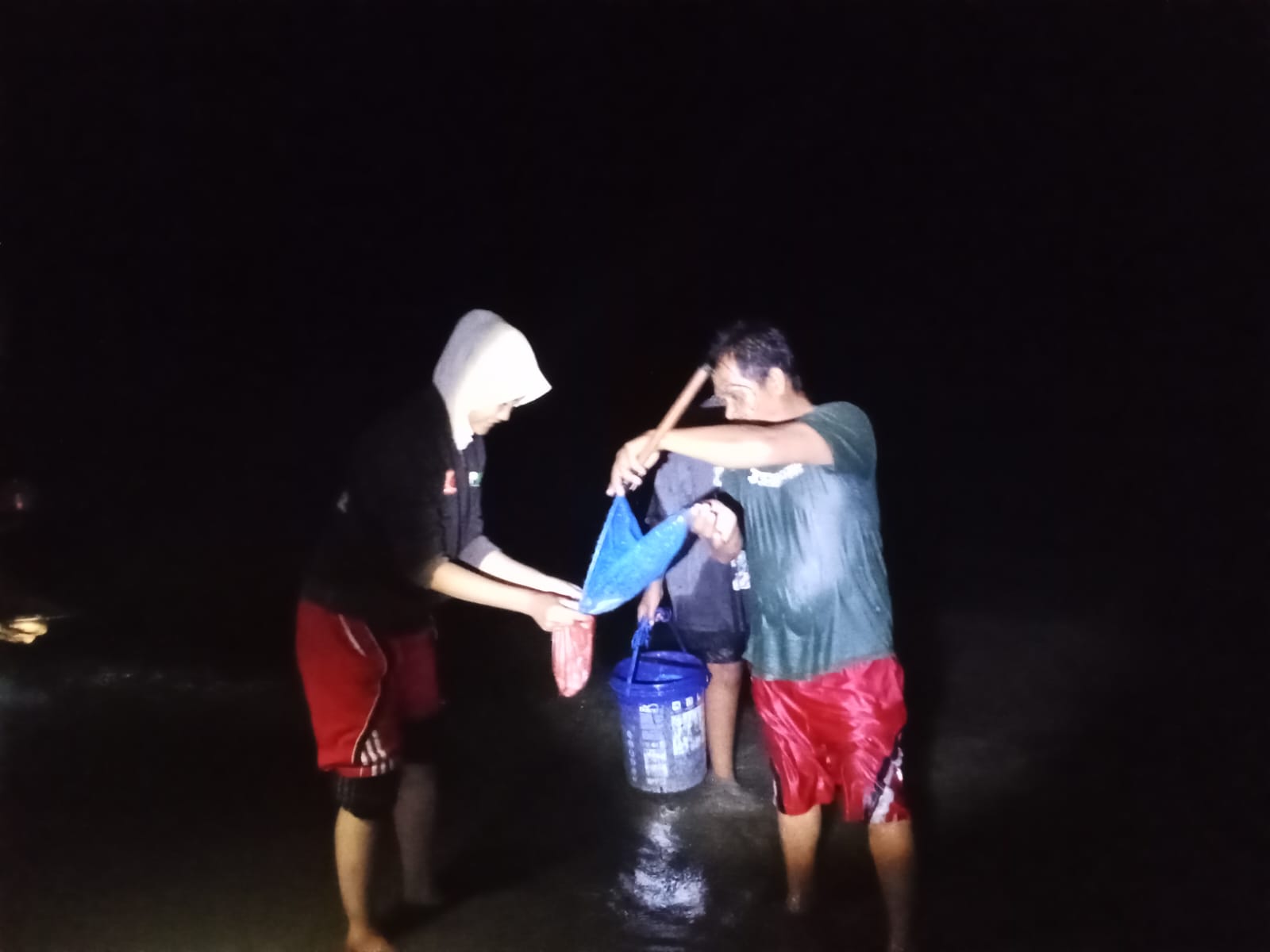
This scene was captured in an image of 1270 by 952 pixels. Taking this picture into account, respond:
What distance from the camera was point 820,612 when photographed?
1.71 m

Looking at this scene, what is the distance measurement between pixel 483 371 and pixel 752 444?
2.02 feet

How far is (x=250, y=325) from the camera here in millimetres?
1989

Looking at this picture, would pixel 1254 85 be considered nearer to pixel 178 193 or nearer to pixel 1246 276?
pixel 1246 276

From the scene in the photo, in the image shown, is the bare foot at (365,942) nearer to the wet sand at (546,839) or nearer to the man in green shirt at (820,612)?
the wet sand at (546,839)

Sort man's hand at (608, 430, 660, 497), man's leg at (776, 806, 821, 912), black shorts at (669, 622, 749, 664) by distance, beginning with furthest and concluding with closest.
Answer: black shorts at (669, 622, 749, 664)
man's leg at (776, 806, 821, 912)
man's hand at (608, 430, 660, 497)

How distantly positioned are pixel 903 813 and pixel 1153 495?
1869 mm

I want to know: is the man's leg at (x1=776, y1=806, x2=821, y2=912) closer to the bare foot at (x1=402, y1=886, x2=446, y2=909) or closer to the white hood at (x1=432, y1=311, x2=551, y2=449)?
the bare foot at (x1=402, y1=886, x2=446, y2=909)

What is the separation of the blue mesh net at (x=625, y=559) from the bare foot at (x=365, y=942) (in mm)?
839

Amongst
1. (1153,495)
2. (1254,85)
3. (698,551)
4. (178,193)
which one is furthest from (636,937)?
(1254,85)

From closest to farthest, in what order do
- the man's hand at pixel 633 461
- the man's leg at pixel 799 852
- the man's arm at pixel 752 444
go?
the man's arm at pixel 752 444 → the man's hand at pixel 633 461 → the man's leg at pixel 799 852

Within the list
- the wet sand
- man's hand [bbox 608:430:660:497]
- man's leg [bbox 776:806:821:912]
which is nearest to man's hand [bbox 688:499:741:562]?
man's hand [bbox 608:430:660:497]

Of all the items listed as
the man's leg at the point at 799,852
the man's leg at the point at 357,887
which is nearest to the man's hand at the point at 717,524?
the man's leg at the point at 799,852

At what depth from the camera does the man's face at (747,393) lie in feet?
5.87

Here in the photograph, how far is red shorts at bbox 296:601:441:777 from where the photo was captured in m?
1.69
